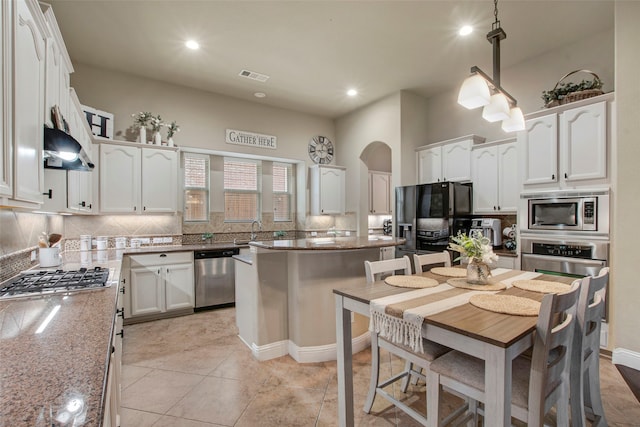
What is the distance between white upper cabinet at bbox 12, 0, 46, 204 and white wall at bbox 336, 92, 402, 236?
4.15 m

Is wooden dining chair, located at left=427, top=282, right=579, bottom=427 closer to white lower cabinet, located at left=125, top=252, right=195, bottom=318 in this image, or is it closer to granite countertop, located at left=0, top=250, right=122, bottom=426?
granite countertop, located at left=0, top=250, right=122, bottom=426

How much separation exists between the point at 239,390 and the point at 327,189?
3.81m

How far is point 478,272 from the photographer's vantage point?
79.9 inches

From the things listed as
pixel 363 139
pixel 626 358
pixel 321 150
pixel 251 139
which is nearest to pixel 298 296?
pixel 626 358

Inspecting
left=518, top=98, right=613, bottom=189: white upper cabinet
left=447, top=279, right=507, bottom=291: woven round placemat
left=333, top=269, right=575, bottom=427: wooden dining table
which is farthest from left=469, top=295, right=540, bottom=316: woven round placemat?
left=518, top=98, right=613, bottom=189: white upper cabinet

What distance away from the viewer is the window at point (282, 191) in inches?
225

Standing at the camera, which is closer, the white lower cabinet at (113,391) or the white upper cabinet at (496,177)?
the white lower cabinet at (113,391)

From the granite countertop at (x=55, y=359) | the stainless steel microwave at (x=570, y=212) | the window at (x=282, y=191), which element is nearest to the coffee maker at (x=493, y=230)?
the stainless steel microwave at (x=570, y=212)

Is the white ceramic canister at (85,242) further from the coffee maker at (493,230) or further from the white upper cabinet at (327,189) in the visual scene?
the coffee maker at (493,230)

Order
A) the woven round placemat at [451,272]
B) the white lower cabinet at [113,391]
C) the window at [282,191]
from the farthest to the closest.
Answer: the window at [282,191] < the woven round placemat at [451,272] < the white lower cabinet at [113,391]

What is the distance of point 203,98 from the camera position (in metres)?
4.74

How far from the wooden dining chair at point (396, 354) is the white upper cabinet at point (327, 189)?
326cm

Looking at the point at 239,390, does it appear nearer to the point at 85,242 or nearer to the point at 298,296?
the point at 298,296

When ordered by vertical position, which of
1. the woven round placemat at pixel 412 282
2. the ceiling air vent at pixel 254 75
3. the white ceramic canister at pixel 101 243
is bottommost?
the woven round placemat at pixel 412 282
